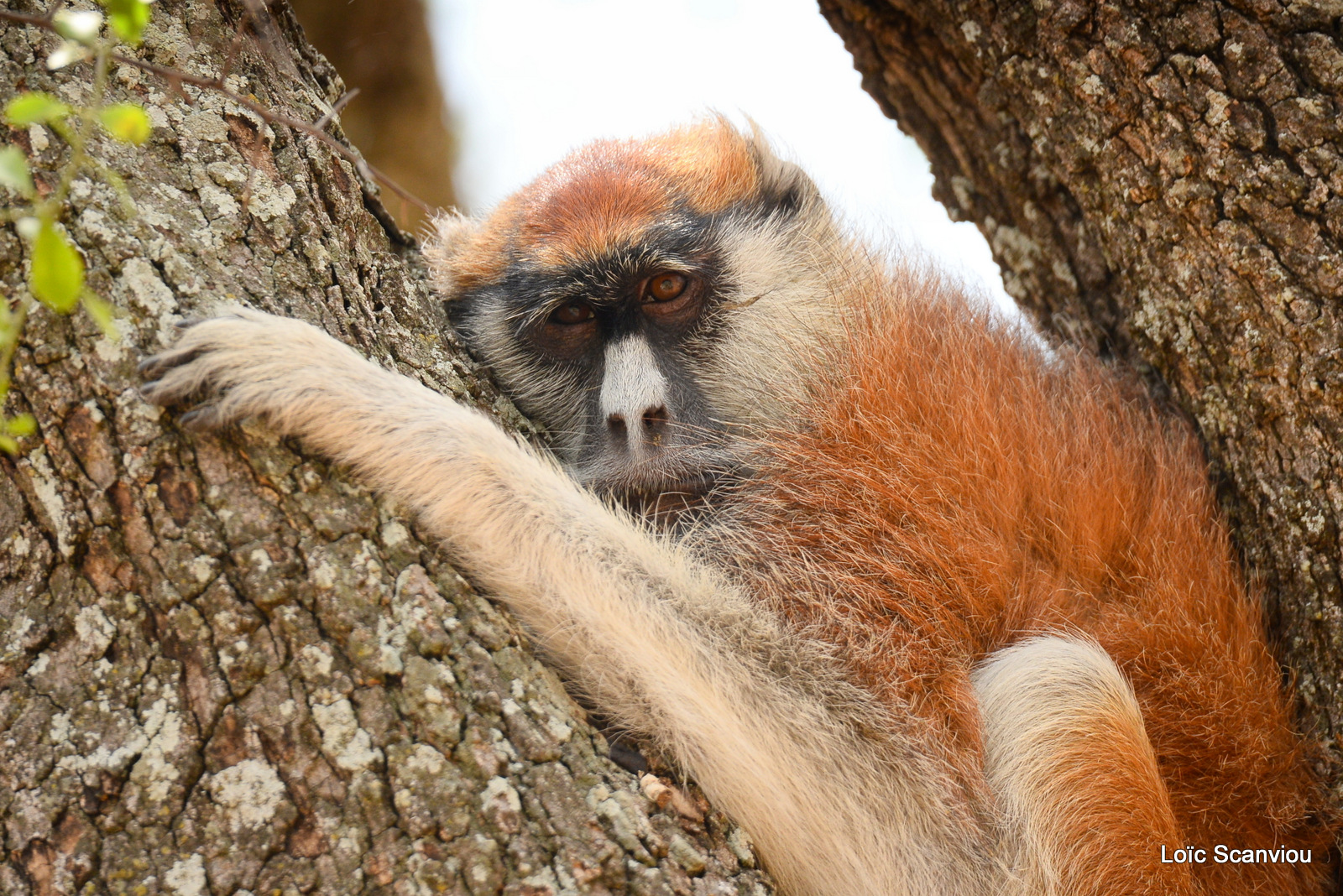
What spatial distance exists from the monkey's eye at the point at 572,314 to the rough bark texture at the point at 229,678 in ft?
4.72

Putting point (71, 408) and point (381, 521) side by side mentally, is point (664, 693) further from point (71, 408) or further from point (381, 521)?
point (71, 408)

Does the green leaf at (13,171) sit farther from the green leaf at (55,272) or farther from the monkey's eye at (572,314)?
the monkey's eye at (572,314)

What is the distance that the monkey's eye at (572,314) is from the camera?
3271mm

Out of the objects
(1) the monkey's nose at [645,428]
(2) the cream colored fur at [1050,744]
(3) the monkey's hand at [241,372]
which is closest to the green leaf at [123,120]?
(3) the monkey's hand at [241,372]

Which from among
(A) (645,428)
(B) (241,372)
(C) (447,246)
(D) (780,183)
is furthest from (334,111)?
(D) (780,183)

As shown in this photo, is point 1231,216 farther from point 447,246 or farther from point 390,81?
point 390,81

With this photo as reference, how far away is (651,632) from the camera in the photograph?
2348 mm

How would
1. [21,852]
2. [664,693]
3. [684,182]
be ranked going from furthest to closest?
[684,182] < [664,693] < [21,852]

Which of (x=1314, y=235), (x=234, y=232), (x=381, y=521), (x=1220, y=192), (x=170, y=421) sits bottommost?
(x=1314, y=235)

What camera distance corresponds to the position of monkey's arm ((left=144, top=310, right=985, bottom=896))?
2.00m

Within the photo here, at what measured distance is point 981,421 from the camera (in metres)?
2.81

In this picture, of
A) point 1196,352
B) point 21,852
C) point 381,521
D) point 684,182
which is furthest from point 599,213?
point 21,852

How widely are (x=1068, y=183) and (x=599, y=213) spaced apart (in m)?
1.48

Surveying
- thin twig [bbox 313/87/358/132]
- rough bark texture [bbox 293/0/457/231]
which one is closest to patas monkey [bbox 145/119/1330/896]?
thin twig [bbox 313/87/358/132]
